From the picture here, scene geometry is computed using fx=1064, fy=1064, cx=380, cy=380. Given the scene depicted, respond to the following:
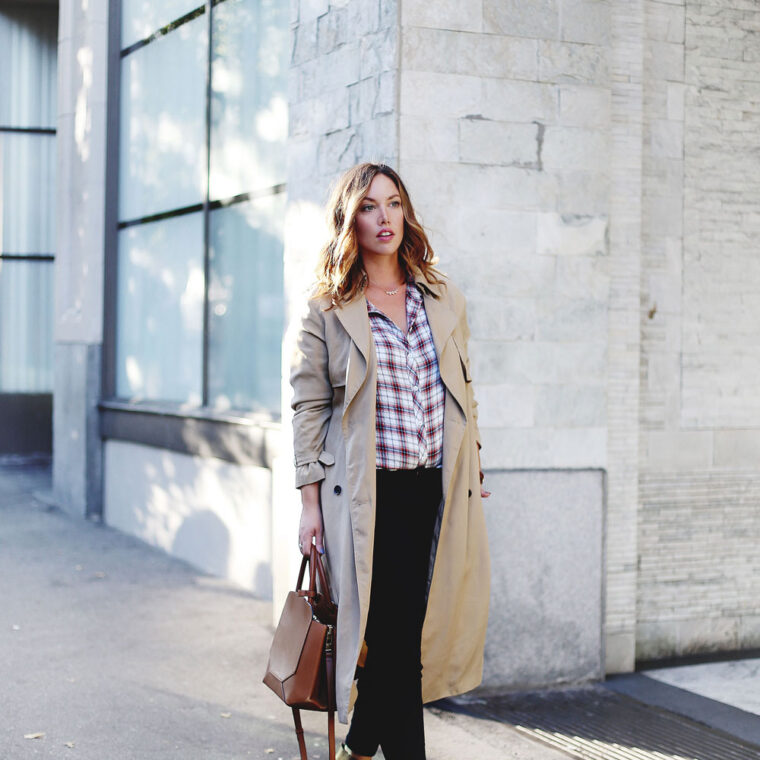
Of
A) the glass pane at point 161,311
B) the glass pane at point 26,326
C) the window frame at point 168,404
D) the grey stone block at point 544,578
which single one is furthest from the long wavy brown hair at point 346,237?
the glass pane at point 26,326

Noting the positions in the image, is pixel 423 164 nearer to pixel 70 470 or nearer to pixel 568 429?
pixel 568 429

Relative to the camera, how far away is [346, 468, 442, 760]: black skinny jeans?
11.8 ft

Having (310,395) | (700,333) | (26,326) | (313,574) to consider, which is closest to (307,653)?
(313,574)

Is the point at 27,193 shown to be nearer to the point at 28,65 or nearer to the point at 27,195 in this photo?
the point at 27,195

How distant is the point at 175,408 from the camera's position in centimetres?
838

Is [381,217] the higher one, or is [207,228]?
[207,228]

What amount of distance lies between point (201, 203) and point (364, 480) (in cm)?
516

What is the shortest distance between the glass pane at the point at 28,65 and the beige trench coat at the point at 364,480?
12138mm

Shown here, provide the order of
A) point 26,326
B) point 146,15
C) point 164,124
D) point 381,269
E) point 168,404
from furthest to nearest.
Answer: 1. point 26,326
2. point 146,15
3. point 164,124
4. point 168,404
5. point 381,269

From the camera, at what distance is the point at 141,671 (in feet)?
17.3

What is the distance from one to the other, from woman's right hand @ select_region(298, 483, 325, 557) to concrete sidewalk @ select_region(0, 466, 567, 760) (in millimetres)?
1099

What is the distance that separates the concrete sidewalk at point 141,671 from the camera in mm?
4320

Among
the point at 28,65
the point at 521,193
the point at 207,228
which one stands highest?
the point at 28,65

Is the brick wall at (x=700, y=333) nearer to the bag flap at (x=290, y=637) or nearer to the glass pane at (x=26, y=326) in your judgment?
the bag flap at (x=290, y=637)
